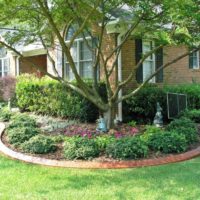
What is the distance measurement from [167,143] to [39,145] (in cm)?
310

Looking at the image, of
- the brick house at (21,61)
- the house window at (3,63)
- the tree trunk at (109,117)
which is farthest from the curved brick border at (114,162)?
the house window at (3,63)

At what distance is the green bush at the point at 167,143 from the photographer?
28.6 ft

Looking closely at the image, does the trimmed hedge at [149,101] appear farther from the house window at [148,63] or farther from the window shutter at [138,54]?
the house window at [148,63]

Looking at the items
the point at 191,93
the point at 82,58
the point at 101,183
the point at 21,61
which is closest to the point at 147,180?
Answer: the point at 101,183

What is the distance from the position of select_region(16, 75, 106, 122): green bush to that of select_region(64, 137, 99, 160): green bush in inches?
152

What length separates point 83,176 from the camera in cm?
745

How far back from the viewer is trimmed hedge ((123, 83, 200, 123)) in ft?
42.7

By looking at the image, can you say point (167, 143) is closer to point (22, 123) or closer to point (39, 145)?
point (39, 145)

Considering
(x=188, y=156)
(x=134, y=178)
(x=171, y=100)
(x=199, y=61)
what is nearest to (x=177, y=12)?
(x=188, y=156)

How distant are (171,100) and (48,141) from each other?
17.4ft

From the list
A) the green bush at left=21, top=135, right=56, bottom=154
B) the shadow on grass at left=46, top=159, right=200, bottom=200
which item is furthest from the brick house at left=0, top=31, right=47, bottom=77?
the shadow on grass at left=46, top=159, right=200, bottom=200

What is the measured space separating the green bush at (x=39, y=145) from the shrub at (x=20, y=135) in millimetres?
477

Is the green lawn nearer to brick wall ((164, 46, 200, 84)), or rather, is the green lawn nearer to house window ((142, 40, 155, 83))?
house window ((142, 40, 155, 83))

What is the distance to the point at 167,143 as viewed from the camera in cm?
875
